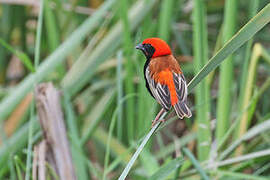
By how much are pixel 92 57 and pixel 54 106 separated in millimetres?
585

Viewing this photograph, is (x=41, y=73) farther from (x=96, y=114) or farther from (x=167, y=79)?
(x=167, y=79)

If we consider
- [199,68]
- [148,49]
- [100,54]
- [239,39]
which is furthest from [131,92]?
[239,39]

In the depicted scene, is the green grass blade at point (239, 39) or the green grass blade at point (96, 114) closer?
the green grass blade at point (239, 39)

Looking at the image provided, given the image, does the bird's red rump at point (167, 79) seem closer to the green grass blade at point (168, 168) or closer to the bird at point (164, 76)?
the bird at point (164, 76)

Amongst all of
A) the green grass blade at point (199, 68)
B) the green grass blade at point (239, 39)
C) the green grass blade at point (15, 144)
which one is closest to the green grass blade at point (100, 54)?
the green grass blade at point (15, 144)

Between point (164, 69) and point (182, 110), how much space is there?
0.56ft

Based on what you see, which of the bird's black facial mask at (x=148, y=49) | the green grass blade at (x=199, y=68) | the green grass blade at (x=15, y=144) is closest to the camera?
the bird's black facial mask at (x=148, y=49)

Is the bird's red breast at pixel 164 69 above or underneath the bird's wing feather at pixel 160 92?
above

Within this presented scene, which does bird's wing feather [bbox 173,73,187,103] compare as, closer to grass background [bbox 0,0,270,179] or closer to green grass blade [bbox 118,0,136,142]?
grass background [bbox 0,0,270,179]

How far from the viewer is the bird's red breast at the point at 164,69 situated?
5.16 ft

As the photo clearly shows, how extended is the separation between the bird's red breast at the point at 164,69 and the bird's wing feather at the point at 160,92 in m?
0.01

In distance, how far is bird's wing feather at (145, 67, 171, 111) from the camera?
1500 mm

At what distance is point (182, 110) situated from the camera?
1.49 meters

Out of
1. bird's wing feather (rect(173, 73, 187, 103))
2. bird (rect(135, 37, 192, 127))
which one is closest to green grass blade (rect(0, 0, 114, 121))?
bird (rect(135, 37, 192, 127))
